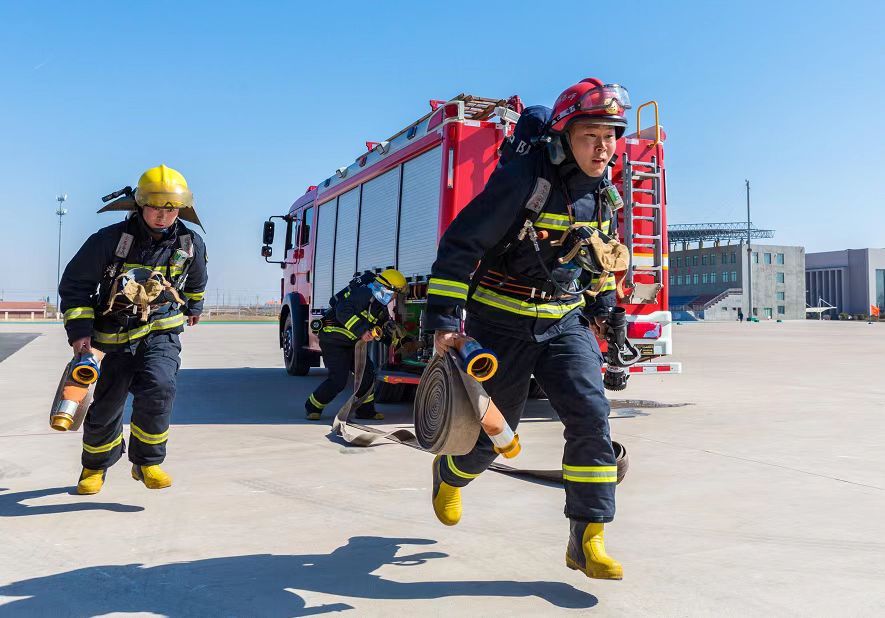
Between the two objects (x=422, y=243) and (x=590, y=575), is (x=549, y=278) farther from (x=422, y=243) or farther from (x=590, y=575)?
(x=422, y=243)

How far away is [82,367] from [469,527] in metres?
2.14

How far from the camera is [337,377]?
7.87 m

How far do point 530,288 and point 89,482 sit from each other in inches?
115

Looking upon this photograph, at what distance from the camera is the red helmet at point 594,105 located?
10.6ft

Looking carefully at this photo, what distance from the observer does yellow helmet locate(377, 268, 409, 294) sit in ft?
26.9

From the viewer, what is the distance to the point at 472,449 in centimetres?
331

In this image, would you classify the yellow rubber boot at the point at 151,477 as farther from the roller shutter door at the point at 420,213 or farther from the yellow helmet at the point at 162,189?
the roller shutter door at the point at 420,213

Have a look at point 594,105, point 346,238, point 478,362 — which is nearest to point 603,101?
point 594,105

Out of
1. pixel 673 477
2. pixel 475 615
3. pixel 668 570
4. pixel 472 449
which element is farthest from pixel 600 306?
pixel 673 477

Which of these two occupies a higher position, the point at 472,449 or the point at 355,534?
the point at 472,449

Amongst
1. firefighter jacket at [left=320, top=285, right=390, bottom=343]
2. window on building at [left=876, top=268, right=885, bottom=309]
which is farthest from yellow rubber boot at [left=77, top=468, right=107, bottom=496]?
window on building at [left=876, top=268, right=885, bottom=309]

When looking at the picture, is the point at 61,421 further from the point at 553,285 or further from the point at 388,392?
the point at 388,392

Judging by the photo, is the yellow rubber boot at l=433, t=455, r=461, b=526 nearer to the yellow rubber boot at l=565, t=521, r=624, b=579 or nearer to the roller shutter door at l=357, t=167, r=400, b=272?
the yellow rubber boot at l=565, t=521, r=624, b=579

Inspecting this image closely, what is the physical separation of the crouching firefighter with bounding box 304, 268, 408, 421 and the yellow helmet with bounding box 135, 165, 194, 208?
3.23m
